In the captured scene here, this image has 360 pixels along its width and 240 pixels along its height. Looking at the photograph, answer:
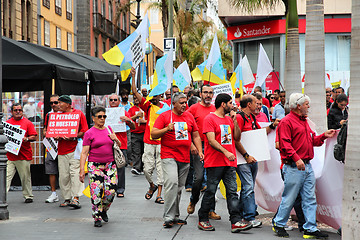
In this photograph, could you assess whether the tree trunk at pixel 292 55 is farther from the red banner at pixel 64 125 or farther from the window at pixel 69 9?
the window at pixel 69 9

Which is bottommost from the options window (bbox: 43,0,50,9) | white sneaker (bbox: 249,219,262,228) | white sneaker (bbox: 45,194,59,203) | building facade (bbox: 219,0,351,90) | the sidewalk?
the sidewalk

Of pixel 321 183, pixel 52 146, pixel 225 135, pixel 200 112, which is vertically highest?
pixel 200 112

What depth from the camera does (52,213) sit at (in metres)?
9.70

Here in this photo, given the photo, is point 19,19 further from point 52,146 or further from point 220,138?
point 220,138

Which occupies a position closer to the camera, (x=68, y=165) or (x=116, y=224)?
(x=116, y=224)

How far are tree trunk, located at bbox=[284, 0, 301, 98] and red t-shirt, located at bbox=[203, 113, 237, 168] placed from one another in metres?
4.77

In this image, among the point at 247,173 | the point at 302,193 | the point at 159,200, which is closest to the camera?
the point at 302,193

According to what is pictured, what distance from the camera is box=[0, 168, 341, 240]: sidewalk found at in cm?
791

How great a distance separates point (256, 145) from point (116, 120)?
4318 millimetres

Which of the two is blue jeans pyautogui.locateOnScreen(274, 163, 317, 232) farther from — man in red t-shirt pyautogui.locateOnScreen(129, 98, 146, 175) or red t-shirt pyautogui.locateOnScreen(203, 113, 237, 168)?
man in red t-shirt pyautogui.locateOnScreen(129, 98, 146, 175)

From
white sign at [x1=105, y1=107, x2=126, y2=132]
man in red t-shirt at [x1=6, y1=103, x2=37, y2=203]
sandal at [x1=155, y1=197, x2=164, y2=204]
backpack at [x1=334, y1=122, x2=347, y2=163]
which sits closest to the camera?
backpack at [x1=334, y1=122, x2=347, y2=163]

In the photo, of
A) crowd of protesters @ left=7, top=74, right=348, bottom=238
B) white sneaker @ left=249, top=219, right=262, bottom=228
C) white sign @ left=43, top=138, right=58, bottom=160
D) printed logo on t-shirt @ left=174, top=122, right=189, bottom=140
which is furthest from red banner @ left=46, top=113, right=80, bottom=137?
white sneaker @ left=249, top=219, right=262, bottom=228

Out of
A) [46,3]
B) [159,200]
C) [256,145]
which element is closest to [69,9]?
[46,3]

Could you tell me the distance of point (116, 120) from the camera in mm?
12078
